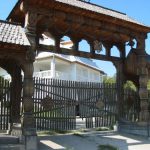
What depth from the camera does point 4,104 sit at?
12.8m

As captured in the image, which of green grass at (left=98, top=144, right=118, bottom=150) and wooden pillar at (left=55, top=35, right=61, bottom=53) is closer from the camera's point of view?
green grass at (left=98, top=144, right=118, bottom=150)

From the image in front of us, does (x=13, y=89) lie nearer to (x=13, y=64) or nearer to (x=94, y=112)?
(x=13, y=64)

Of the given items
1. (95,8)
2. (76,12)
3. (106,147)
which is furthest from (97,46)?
(106,147)

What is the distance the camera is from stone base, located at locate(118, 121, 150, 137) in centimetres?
1414

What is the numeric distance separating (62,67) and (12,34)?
95.1 ft

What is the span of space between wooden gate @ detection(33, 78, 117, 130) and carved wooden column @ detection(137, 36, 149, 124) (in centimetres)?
159

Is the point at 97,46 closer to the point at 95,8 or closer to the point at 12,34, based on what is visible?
the point at 95,8

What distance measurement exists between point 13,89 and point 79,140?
10.3 ft

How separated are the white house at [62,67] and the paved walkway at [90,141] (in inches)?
847

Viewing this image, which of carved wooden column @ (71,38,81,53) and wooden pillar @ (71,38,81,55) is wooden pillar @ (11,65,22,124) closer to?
wooden pillar @ (71,38,81,55)

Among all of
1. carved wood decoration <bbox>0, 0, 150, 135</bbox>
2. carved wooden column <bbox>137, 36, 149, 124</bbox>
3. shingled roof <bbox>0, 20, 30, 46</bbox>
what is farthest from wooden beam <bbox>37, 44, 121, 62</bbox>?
shingled roof <bbox>0, 20, 30, 46</bbox>

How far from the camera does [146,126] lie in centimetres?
1420

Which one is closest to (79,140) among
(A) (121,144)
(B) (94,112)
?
(A) (121,144)

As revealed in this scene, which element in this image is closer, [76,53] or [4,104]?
[4,104]
